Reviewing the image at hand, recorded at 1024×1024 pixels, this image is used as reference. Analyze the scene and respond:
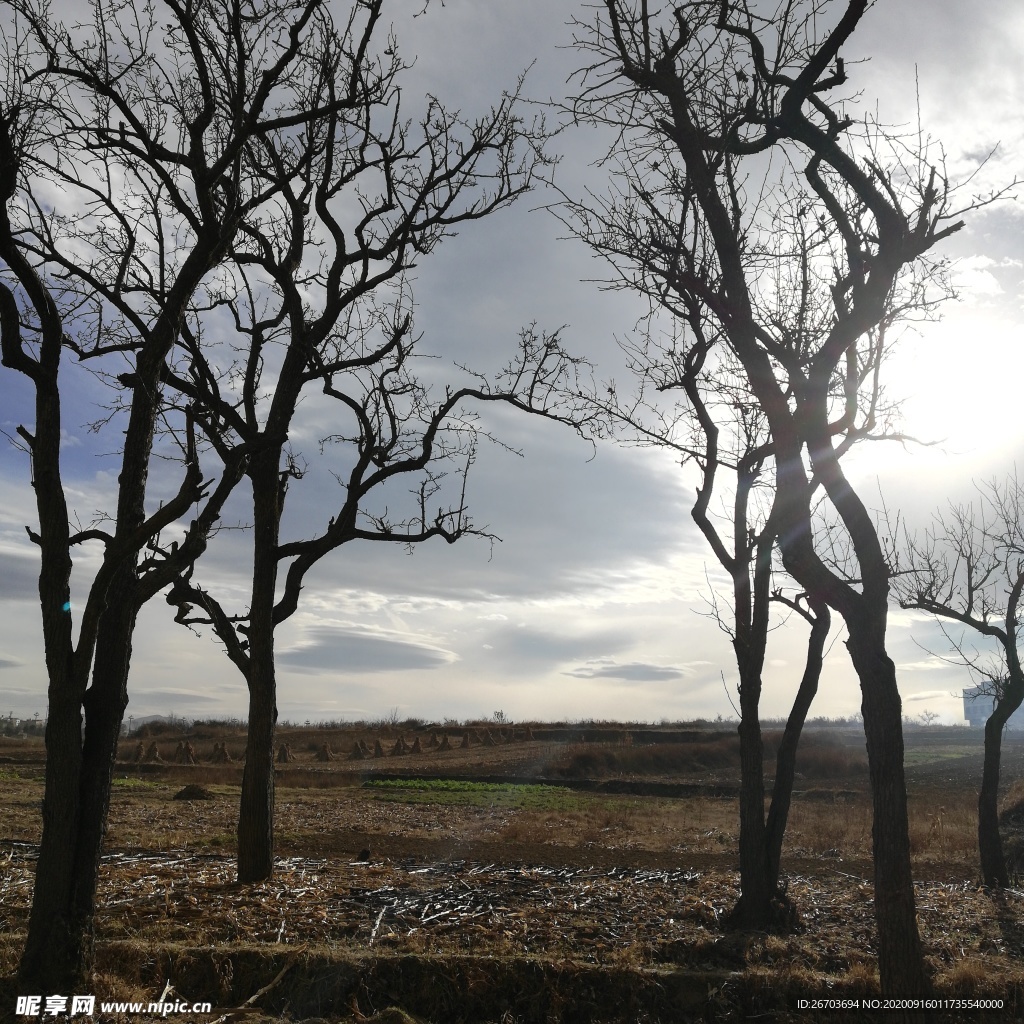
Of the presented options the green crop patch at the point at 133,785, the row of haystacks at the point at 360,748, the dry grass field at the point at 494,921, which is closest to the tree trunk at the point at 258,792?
the dry grass field at the point at 494,921

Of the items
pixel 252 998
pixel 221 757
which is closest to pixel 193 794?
pixel 252 998

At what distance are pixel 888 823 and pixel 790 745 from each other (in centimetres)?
423

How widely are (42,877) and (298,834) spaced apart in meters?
9.69

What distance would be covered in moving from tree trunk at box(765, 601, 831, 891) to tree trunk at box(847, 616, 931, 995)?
10.1ft

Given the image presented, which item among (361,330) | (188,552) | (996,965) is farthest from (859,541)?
(361,330)

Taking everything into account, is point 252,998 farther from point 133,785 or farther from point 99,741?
point 133,785

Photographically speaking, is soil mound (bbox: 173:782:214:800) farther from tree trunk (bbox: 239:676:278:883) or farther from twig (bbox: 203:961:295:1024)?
twig (bbox: 203:961:295:1024)

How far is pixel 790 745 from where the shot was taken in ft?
32.6

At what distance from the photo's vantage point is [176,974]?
21.0 feet

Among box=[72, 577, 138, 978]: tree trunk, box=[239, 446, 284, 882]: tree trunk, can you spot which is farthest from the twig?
box=[239, 446, 284, 882]: tree trunk

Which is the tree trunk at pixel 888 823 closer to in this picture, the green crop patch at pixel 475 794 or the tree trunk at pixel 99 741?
the tree trunk at pixel 99 741

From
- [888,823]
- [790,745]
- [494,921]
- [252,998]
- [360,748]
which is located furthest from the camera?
[360,748]

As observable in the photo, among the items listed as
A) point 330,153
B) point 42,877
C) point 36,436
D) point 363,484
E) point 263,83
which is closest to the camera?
point 42,877

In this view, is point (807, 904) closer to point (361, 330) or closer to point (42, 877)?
point (42, 877)
